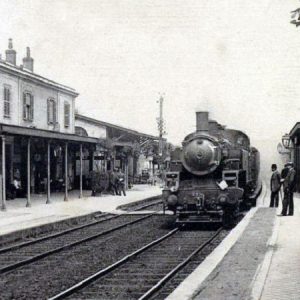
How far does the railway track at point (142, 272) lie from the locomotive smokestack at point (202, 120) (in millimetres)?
3599

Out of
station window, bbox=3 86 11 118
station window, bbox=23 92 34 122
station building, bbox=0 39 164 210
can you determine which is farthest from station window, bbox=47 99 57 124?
station window, bbox=3 86 11 118

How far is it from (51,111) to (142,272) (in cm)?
2089

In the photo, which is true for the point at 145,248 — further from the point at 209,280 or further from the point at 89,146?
the point at 89,146

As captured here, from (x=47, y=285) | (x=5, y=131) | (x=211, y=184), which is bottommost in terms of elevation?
(x=47, y=285)

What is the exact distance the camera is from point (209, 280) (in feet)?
25.7

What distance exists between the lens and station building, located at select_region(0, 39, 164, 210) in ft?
74.9

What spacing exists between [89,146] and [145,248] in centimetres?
1731

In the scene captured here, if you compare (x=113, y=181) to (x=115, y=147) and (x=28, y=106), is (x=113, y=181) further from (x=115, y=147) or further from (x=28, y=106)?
(x=28, y=106)

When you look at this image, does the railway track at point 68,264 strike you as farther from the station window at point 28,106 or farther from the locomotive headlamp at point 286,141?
the locomotive headlamp at point 286,141

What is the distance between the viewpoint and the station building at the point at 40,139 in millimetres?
22817

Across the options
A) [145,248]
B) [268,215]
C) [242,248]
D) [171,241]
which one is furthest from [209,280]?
[268,215]

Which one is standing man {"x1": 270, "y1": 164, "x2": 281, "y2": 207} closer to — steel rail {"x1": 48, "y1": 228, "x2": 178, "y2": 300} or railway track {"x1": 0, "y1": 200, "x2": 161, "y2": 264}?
railway track {"x1": 0, "y1": 200, "x2": 161, "y2": 264}

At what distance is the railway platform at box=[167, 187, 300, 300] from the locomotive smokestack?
350 centimetres

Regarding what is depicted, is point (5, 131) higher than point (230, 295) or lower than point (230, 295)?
higher
